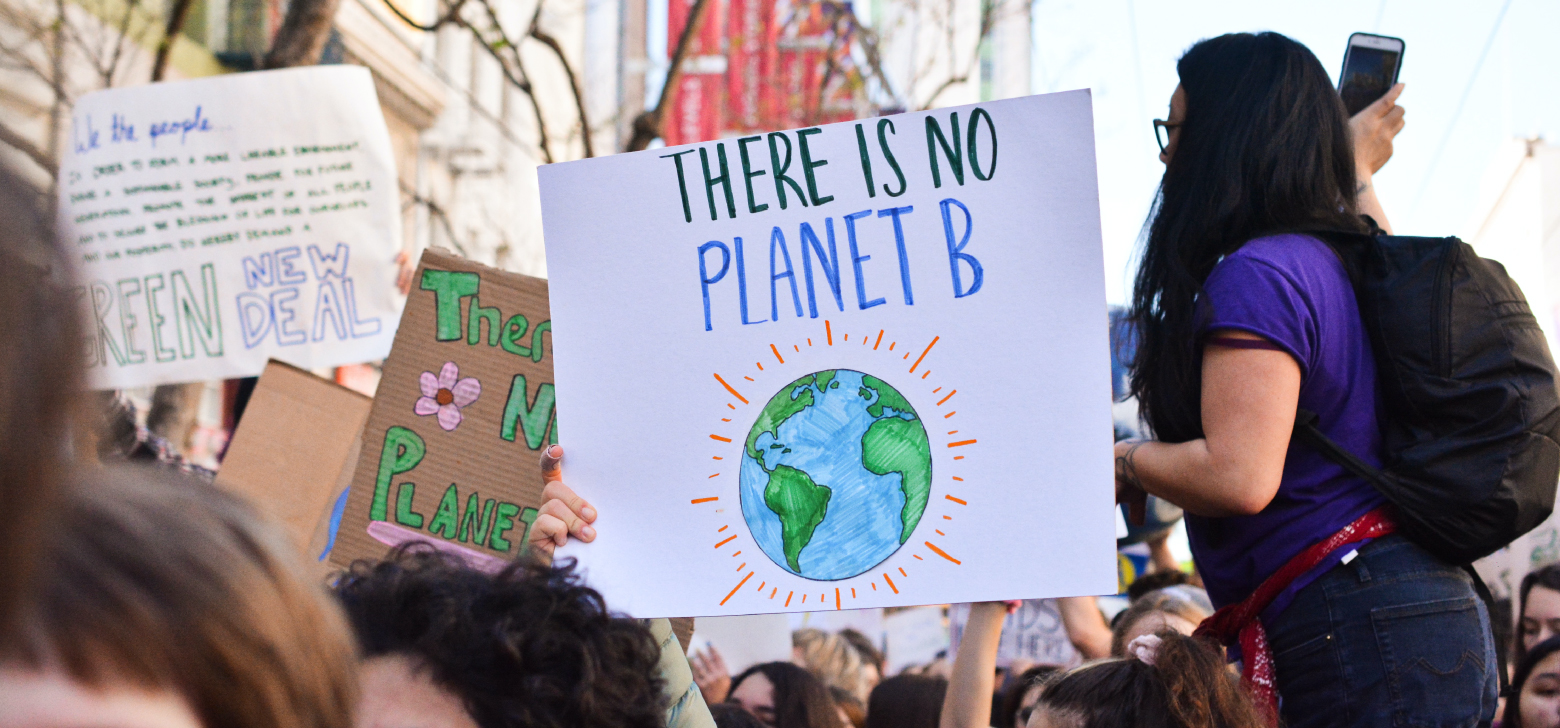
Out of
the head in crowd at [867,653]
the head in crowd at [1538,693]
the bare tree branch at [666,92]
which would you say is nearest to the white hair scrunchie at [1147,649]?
the head in crowd at [1538,693]

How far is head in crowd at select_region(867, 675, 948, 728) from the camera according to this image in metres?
3.55

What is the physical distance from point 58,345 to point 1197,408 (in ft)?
5.22

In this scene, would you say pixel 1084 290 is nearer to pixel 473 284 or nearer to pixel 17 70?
pixel 473 284

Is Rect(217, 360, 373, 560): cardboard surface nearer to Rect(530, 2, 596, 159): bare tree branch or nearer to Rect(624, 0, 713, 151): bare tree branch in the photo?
Rect(530, 2, 596, 159): bare tree branch

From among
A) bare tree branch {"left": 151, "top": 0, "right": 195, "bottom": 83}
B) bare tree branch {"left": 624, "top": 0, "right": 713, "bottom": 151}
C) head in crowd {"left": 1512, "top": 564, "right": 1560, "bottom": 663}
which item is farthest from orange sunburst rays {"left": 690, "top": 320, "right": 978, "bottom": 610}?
bare tree branch {"left": 624, "top": 0, "right": 713, "bottom": 151}

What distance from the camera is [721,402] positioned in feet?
6.11

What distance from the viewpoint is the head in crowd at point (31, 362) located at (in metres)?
0.36

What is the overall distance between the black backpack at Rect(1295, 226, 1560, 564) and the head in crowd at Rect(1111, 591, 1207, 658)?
1.30 metres

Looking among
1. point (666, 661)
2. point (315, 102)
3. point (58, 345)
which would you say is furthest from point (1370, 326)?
point (315, 102)

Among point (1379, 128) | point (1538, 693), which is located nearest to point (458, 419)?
point (1379, 128)

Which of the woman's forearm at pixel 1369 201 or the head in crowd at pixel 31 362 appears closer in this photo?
the head in crowd at pixel 31 362

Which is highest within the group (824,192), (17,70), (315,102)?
(17,70)

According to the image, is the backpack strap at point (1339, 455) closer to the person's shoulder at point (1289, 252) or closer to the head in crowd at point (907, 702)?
the person's shoulder at point (1289, 252)

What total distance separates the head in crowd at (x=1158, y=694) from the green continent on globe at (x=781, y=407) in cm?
63
